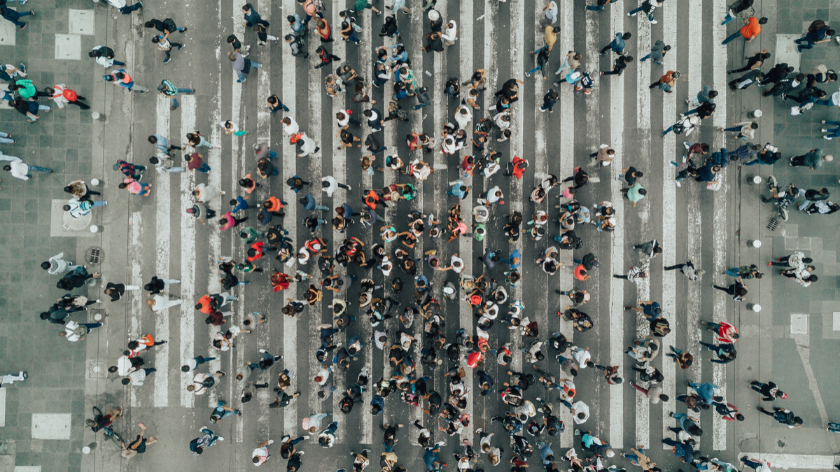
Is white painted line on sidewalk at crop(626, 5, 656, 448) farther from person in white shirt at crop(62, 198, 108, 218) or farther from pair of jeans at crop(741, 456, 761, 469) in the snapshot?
person in white shirt at crop(62, 198, 108, 218)

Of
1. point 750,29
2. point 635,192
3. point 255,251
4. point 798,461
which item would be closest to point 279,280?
point 255,251

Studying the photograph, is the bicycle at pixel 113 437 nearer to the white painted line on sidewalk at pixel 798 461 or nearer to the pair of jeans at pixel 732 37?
the white painted line on sidewalk at pixel 798 461

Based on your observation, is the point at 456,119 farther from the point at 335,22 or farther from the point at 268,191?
Answer: the point at 268,191

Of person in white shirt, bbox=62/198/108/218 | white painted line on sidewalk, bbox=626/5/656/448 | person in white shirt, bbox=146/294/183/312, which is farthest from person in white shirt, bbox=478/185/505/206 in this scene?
person in white shirt, bbox=62/198/108/218

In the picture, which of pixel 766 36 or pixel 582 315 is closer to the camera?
pixel 582 315

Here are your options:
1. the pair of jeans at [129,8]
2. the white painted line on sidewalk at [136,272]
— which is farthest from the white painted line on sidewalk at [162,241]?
the pair of jeans at [129,8]

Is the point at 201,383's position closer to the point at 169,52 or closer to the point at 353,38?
the point at 169,52

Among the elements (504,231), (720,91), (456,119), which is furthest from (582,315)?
(720,91)
